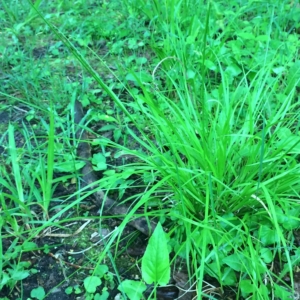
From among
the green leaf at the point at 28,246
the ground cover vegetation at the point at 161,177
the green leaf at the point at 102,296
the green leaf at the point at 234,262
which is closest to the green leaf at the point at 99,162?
the ground cover vegetation at the point at 161,177

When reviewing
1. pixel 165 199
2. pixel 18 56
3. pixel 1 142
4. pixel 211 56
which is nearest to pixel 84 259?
pixel 165 199

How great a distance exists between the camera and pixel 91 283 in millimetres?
1387

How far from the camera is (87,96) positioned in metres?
2.13

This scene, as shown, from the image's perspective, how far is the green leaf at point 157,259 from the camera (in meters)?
1.22

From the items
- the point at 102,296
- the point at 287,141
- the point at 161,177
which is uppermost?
the point at 287,141

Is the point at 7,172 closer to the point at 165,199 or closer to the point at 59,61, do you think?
the point at 165,199

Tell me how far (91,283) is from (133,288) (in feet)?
0.55

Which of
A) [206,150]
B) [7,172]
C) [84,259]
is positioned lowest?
[84,259]

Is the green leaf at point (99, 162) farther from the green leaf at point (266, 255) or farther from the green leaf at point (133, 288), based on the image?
the green leaf at point (266, 255)

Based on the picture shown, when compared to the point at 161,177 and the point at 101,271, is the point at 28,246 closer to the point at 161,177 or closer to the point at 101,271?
the point at 101,271

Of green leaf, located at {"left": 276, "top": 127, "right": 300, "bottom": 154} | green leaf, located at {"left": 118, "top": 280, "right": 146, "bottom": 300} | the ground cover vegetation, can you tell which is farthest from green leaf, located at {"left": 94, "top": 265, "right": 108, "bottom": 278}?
green leaf, located at {"left": 276, "top": 127, "right": 300, "bottom": 154}

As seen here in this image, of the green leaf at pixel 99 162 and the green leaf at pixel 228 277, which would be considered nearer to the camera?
the green leaf at pixel 228 277

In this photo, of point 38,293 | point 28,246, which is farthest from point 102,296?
point 28,246

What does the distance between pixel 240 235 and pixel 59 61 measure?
1542 millimetres
